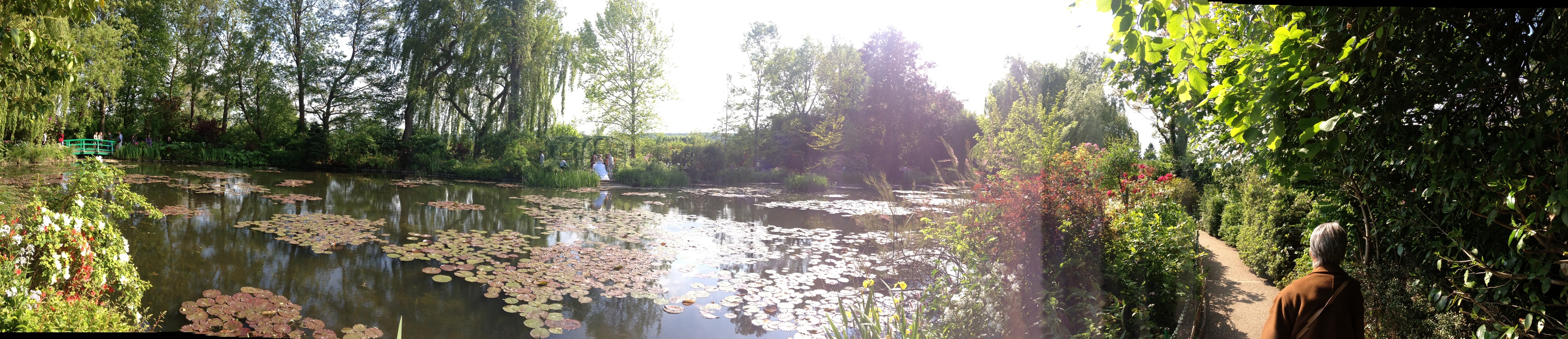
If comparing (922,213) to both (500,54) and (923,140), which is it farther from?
(923,140)

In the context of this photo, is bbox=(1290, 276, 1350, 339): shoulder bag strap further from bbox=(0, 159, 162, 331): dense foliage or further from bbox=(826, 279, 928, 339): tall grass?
bbox=(0, 159, 162, 331): dense foliage

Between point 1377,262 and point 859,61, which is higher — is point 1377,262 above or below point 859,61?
below

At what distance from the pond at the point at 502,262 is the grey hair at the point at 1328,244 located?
2552mm

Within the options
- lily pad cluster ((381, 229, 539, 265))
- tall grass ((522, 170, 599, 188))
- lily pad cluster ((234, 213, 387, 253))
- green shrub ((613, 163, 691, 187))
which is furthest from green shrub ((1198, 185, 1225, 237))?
tall grass ((522, 170, 599, 188))

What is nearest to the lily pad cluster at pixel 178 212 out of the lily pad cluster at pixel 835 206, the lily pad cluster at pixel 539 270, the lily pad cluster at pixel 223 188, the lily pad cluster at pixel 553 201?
the lily pad cluster at pixel 223 188

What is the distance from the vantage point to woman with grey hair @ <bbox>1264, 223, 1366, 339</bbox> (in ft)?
7.63

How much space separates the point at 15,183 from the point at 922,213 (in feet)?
46.7

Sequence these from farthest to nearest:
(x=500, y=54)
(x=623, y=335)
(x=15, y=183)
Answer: (x=500, y=54) → (x=15, y=183) → (x=623, y=335)

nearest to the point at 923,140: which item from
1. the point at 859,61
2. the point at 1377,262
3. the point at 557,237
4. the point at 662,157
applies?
the point at 859,61

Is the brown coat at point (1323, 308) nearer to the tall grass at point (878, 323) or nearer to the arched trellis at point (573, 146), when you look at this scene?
the tall grass at point (878, 323)

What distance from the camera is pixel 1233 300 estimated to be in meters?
4.99

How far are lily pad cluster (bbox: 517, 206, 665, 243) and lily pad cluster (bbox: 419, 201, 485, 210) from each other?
753 mm

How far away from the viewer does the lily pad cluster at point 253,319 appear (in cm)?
393

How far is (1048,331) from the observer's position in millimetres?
3666
